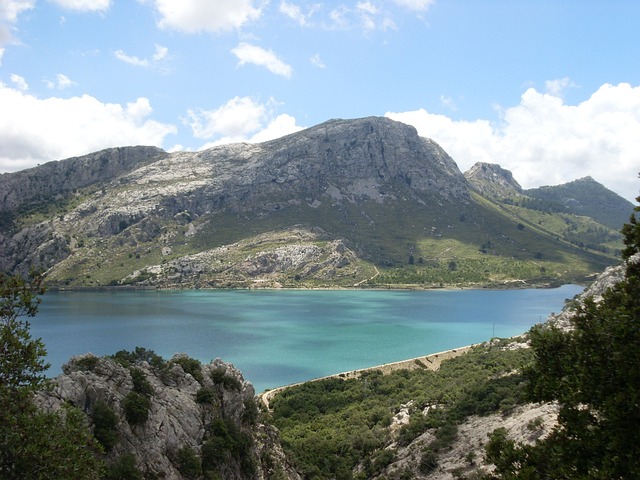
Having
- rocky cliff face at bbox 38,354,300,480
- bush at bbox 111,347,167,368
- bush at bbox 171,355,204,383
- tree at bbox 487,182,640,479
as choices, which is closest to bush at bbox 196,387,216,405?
rocky cliff face at bbox 38,354,300,480

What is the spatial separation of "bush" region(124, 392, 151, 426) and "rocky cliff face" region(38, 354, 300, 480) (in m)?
0.06

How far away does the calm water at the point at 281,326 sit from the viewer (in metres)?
91.9

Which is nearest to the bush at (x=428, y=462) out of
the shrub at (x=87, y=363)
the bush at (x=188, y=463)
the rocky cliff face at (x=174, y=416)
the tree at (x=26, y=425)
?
the rocky cliff face at (x=174, y=416)

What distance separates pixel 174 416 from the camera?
98.8ft

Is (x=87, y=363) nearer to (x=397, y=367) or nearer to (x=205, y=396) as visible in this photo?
(x=205, y=396)

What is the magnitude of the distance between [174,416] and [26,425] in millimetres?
18409

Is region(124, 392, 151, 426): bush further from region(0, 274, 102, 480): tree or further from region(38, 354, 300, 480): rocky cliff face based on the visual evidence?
region(0, 274, 102, 480): tree

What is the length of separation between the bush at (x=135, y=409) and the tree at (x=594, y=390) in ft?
68.8

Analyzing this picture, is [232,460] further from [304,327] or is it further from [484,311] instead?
[484,311]

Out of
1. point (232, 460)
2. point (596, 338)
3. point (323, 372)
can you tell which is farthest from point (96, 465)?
point (323, 372)

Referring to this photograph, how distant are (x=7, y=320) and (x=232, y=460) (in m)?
22.3

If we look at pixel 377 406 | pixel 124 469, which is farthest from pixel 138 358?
pixel 377 406

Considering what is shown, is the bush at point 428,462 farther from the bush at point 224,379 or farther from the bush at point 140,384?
the bush at point 140,384

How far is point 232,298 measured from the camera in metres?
194
